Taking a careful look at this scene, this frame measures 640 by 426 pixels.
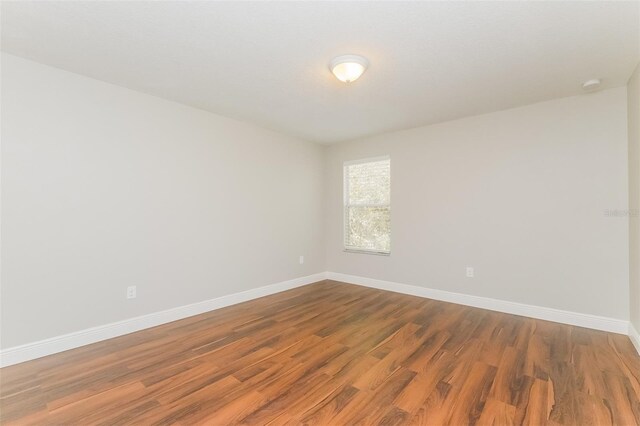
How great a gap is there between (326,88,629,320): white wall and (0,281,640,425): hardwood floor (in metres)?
0.51

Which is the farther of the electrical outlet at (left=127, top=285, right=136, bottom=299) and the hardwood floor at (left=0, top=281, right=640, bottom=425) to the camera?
the electrical outlet at (left=127, top=285, right=136, bottom=299)

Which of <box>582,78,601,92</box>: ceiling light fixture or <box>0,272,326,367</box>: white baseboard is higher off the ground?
<box>582,78,601,92</box>: ceiling light fixture

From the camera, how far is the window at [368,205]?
14.9 ft

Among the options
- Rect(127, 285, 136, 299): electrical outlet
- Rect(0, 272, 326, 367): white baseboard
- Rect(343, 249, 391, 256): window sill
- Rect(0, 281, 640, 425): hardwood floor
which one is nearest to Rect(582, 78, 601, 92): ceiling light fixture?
Rect(0, 281, 640, 425): hardwood floor

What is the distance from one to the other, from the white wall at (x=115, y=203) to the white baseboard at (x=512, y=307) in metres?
1.87

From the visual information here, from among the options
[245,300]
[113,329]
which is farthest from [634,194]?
[113,329]

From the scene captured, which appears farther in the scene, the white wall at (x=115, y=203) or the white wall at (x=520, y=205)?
the white wall at (x=520, y=205)

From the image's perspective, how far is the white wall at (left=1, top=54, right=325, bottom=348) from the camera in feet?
7.55

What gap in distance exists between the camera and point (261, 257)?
13.6 feet

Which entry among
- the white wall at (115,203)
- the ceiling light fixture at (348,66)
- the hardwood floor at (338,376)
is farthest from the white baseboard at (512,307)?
the ceiling light fixture at (348,66)

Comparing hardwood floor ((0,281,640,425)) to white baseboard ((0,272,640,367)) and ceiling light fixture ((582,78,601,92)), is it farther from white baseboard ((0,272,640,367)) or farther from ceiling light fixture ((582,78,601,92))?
ceiling light fixture ((582,78,601,92))

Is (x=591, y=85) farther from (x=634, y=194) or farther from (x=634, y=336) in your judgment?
(x=634, y=336)

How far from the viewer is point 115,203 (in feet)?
9.14

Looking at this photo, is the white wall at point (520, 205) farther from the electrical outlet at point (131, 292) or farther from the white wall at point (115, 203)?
the electrical outlet at point (131, 292)
